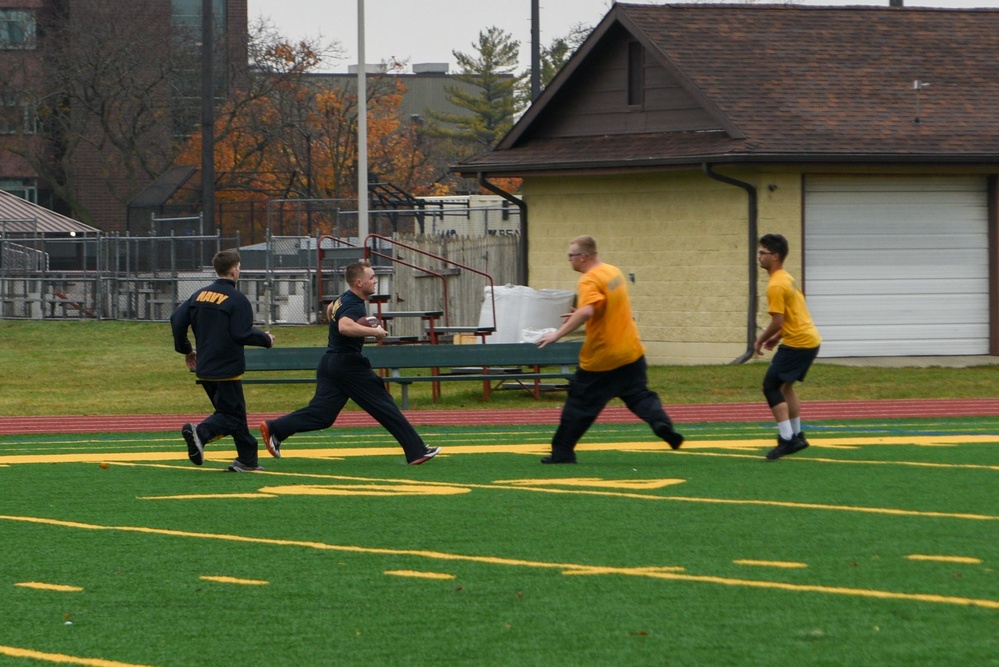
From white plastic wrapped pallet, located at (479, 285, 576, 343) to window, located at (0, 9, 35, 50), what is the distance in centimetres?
3675

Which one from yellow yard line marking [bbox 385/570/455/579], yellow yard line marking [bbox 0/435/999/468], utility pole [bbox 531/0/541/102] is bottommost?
yellow yard line marking [bbox 0/435/999/468]

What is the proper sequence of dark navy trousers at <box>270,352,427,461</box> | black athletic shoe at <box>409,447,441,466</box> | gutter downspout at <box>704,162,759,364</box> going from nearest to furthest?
dark navy trousers at <box>270,352,427,461</box> < black athletic shoe at <box>409,447,441,466</box> < gutter downspout at <box>704,162,759,364</box>

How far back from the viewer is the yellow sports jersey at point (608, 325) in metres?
12.4

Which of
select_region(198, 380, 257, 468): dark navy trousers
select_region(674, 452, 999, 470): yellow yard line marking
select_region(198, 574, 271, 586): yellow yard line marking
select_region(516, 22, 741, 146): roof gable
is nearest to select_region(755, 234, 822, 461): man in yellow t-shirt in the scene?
select_region(674, 452, 999, 470): yellow yard line marking

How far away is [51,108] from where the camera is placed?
55.4 m

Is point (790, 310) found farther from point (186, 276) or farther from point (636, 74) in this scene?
point (186, 276)

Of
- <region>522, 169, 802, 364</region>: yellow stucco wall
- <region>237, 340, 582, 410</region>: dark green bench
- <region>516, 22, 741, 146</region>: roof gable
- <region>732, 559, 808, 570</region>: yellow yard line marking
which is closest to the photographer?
<region>732, 559, 808, 570</region>: yellow yard line marking

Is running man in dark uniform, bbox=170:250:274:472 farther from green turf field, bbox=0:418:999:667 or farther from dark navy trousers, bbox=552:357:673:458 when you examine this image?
dark navy trousers, bbox=552:357:673:458

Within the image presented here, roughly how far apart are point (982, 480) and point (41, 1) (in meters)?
49.3

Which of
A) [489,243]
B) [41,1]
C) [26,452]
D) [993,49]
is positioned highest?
[41,1]

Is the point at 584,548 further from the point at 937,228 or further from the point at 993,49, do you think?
the point at 993,49

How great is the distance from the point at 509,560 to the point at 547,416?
10.5 metres

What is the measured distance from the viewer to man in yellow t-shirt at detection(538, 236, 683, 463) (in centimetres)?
1244

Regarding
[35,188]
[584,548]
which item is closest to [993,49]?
[584,548]
